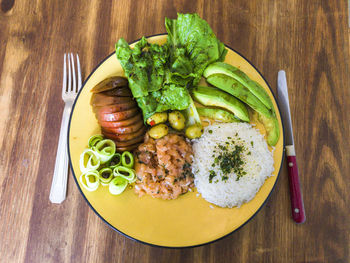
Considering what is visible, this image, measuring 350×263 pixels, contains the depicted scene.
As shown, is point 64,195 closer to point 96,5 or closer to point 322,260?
point 96,5

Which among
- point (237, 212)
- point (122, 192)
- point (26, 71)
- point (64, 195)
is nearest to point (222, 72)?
point (237, 212)

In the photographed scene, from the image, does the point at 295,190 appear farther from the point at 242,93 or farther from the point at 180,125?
the point at 180,125

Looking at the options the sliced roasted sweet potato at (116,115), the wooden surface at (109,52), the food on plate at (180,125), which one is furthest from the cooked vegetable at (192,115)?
the wooden surface at (109,52)

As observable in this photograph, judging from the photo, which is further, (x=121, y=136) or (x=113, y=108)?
(x=121, y=136)

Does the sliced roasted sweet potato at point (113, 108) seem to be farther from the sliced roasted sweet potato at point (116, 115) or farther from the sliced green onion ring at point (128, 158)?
the sliced green onion ring at point (128, 158)

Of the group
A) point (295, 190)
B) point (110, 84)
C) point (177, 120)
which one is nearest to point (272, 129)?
point (295, 190)

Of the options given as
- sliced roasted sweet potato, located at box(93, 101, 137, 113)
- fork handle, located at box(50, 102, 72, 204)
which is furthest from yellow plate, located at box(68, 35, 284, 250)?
fork handle, located at box(50, 102, 72, 204)
